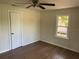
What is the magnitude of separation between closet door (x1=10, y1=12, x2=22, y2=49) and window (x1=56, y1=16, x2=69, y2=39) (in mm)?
2448

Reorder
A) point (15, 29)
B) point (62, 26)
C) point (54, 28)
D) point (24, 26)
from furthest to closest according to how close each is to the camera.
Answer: point (54, 28)
point (24, 26)
point (62, 26)
point (15, 29)

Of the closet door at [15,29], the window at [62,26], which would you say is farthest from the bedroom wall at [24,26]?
the window at [62,26]

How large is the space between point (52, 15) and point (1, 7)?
3.05 meters

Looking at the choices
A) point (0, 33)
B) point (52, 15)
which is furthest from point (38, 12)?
point (0, 33)

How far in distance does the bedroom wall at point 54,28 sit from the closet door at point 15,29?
6.30ft

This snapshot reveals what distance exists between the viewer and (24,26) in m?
4.94

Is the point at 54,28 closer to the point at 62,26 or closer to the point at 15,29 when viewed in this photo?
the point at 62,26

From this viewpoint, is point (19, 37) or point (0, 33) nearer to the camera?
point (0, 33)

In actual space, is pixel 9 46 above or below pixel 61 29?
below

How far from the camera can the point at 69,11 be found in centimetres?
435

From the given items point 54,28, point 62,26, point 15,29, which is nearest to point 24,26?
point 15,29

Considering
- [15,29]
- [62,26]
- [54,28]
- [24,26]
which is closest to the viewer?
[15,29]

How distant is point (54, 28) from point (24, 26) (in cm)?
196

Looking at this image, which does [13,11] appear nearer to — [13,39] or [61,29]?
[13,39]
